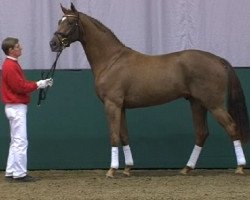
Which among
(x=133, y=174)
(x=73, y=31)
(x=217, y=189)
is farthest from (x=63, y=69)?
(x=217, y=189)

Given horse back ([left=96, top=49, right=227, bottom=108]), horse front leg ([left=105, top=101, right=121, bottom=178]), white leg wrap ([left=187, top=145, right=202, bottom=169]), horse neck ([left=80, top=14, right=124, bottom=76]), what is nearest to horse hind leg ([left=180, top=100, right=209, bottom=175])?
white leg wrap ([left=187, top=145, right=202, bottom=169])

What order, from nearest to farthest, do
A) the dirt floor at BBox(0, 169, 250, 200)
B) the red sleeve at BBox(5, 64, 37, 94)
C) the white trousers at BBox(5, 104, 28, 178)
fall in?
the dirt floor at BBox(0, 169, 250, 200) < the red sleeve at BBox(5, 64, 37, 94) < the white trousers at BBox(5, 104, 28, 178)

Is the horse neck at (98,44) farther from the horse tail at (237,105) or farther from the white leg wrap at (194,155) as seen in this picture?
the white leg wrap at (194,155)

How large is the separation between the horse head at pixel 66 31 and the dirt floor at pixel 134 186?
1.67 metres

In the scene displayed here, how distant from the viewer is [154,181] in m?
8.12

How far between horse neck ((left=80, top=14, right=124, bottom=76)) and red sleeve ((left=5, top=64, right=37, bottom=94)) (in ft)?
3.16

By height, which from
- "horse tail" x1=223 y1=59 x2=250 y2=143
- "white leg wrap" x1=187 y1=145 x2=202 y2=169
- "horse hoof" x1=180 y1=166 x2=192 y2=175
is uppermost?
"horse tail" x1=223 y1=59 x2=250 y2=143

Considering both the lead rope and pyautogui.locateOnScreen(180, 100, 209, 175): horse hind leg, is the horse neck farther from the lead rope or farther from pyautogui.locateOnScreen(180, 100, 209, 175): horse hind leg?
pyautogui.locateOnScreen(180, 100, 209, 175): horse hind leg

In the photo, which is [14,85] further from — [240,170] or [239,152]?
[240,170]

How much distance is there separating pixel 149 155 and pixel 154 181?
1.14 meters

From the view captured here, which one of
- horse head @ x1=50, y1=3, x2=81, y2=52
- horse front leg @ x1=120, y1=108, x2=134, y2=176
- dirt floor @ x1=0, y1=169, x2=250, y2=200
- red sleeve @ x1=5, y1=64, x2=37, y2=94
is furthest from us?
horse front leg @ x1=120, y1=108, x2=134, y2=176

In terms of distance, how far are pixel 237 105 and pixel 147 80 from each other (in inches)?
45.8

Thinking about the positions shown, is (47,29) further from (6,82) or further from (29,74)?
(6,82)

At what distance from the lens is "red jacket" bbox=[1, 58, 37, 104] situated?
306 inches
